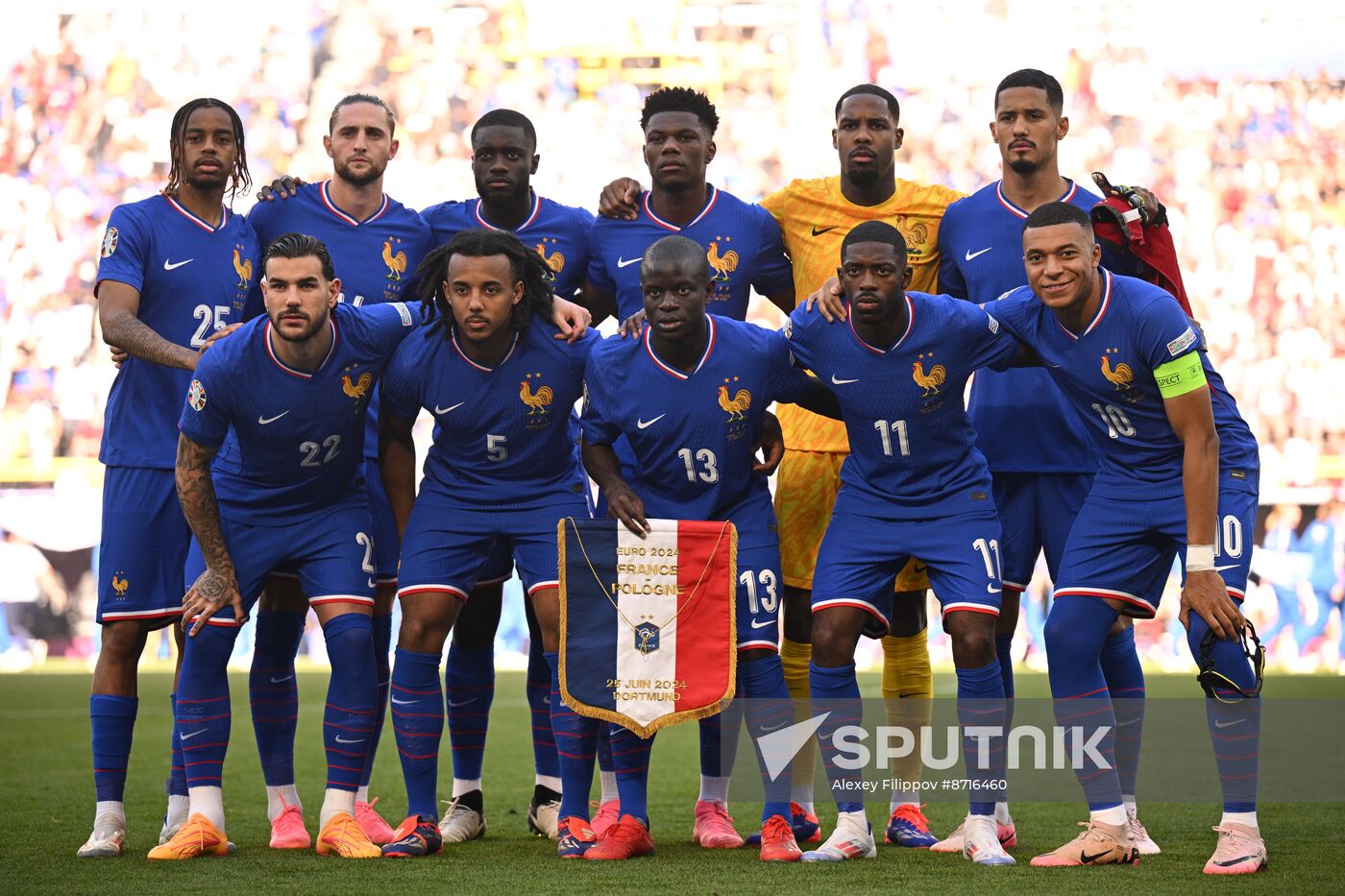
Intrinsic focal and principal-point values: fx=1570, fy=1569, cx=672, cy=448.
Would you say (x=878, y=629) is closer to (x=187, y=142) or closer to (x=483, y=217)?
(x=483, y=217)

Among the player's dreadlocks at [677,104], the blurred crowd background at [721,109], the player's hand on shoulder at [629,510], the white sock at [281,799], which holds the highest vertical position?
the blurred crowd background at [721,109]

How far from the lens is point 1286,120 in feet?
54.9

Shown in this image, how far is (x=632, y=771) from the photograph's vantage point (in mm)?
4973

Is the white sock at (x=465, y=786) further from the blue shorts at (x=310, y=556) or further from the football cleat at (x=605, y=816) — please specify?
the blue shorts at (x=310, y=556)

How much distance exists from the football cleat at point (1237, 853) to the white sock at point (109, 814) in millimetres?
3401

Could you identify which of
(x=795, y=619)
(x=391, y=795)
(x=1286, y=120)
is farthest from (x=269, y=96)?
(x=795, y=619)

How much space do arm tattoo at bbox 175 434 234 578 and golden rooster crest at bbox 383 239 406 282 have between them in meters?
1.11

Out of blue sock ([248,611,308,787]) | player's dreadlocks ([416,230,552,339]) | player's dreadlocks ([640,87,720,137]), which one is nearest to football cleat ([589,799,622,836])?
blue sock ([248,611,308,787])

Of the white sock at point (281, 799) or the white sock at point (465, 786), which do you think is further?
the white sock at point (465, 786)

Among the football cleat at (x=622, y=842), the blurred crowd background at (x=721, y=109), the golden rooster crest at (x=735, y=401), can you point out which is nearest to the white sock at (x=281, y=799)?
the football cleat at (x=622, y=842)

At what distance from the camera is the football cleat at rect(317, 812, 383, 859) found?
489 cm

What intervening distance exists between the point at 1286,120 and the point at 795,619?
13340 mm

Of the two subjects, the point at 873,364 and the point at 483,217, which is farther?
the point at 483,217

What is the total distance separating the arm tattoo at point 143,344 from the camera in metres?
5.14
